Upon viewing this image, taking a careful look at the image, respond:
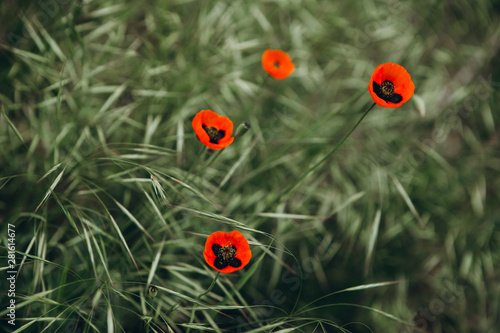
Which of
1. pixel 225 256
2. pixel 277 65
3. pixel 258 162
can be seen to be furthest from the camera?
pixel 258 162

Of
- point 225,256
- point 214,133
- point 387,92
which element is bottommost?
point 225,256

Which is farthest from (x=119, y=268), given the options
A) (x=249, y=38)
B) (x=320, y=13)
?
(x=320, y=13)

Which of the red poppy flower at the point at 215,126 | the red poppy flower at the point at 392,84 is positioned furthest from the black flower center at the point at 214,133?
the red poppy flower at the point at 392,84

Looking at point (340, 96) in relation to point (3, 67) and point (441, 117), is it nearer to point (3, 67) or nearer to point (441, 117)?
point (441, 117)

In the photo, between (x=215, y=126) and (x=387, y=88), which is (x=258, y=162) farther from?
(x=387, y=88)

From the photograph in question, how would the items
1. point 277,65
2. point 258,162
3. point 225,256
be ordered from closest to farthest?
point 225,256
point 277,65
point 258,162

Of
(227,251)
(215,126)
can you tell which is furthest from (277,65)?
(227,251)
